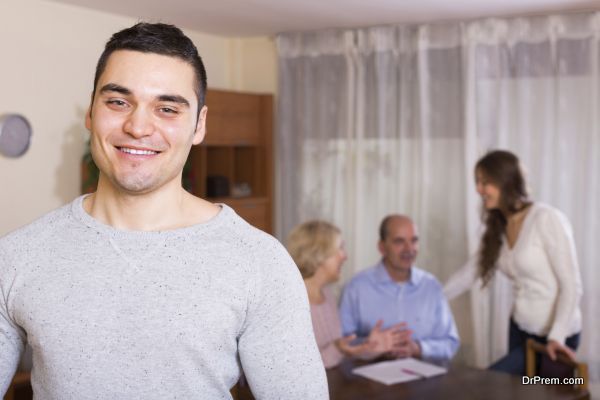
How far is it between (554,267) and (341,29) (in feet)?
7.69

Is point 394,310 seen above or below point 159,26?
below

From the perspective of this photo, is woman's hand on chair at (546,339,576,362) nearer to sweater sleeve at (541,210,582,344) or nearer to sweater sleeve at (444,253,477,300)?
sweater sleeve at (541,210,582,344)

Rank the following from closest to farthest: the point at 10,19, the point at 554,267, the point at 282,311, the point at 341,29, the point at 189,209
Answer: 1. the point at 282,311
2. the point at 189,209
3. the point at 554,267
4. the point at 10,19
5. the point at 341,29

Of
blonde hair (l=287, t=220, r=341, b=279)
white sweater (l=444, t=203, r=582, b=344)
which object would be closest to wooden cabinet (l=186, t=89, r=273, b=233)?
blonde hair (l=287, t=220, r=341, b=279)

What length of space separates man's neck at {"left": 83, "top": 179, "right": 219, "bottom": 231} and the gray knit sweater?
28 mm

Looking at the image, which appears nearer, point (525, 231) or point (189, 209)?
point (189, 209)

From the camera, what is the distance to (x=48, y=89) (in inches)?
176

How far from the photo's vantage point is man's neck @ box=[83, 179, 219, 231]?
1440 millimetres

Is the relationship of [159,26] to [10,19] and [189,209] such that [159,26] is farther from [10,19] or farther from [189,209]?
[10,19]

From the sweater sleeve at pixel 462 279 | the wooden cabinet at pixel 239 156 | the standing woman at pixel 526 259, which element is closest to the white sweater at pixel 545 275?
the standing woman at pixel 526 259

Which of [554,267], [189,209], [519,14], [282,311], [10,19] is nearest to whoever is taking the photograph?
[282,311]

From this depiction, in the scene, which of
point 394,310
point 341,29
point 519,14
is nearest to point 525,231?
point 394,310

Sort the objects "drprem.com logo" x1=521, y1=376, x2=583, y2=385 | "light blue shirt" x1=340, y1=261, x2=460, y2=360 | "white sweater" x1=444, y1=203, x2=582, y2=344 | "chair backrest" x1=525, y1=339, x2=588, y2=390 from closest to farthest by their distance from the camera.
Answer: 1. "drprem.com logo" x1=521, y1=376, x2=583, y2=385
2. "chair backrest" x1=525, y1=339, x2=588, y2=390
3. "white sweater" x1=444, y1=203, x2=582, y2=344
4. "light blue shirt" x1=340, y1=261, x2=460, y2=360

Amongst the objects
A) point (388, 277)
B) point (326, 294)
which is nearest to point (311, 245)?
point (326, 294)
